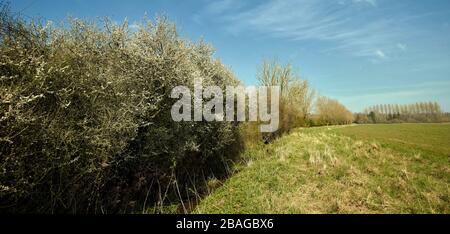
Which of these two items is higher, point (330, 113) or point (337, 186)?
point (330, 113)

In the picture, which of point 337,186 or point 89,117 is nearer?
point 89,117

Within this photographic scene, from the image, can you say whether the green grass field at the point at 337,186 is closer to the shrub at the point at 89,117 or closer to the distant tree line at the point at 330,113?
the shrub at the point at 89,117

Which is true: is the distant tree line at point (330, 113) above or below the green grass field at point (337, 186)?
above

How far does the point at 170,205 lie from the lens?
397 inches

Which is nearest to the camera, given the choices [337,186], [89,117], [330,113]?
[89,117]

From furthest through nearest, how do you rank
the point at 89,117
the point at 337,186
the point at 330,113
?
the point at 330,113 → the point at 337,186 → the point at 89,117

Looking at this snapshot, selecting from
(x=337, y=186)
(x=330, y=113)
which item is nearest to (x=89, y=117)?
(x=337, y=186)

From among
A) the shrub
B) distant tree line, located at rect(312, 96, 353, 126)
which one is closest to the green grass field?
the shrub

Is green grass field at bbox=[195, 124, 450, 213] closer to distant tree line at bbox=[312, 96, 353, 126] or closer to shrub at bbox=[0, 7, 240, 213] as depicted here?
shrub at bbox=[0, 7, 240, 213]

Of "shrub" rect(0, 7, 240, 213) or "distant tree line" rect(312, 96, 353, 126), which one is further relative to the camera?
"distant tree line" rect(312, 96, 353, 126)

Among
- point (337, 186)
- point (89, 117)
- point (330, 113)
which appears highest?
point (330, 113)

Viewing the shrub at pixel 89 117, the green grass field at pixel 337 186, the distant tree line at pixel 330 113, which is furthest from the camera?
the distant tree line at pixel 330 113

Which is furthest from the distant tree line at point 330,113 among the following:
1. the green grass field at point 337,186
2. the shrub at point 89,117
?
the shrub at point 89,117

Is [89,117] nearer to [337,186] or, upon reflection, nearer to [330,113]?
[337,186]
